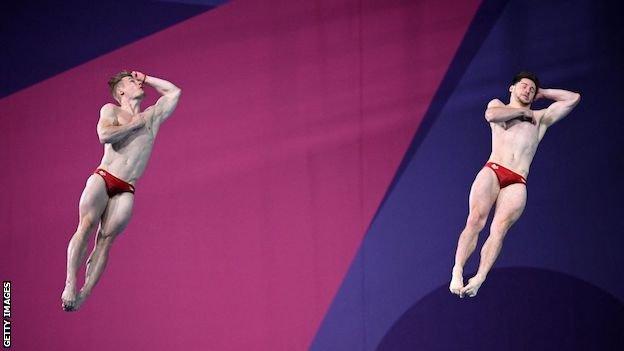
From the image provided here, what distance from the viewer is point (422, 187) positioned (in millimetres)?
7348

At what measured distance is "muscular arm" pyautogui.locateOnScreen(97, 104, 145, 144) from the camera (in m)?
5.46

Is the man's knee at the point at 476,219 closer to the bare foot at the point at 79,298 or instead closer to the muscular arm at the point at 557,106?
the muscular arm at the point at 557,106

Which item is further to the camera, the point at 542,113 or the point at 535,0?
the point at 535,0

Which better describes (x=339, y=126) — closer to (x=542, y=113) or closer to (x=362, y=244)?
(x=362, y=244)

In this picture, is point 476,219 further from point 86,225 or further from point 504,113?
point 86,225

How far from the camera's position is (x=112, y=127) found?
5.48 metres

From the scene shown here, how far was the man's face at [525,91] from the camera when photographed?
5809mm

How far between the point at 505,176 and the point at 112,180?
8.51 feet

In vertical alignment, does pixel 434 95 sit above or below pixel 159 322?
above

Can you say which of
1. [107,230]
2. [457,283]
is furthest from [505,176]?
[107,230]

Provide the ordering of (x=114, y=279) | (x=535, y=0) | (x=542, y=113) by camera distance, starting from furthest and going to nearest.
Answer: (x=535, y=0) < (x=114, y=279) < (x=542, y=113)

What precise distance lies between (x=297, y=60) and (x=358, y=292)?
79.2 inches

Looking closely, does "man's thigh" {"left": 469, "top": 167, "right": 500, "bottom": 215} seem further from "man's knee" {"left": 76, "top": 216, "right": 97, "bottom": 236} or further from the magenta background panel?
"man's knee" {"left": 76, "top": 216, "right": 97, "bottom": 236}

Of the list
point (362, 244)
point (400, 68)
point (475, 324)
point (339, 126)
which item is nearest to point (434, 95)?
point (400, 68)
